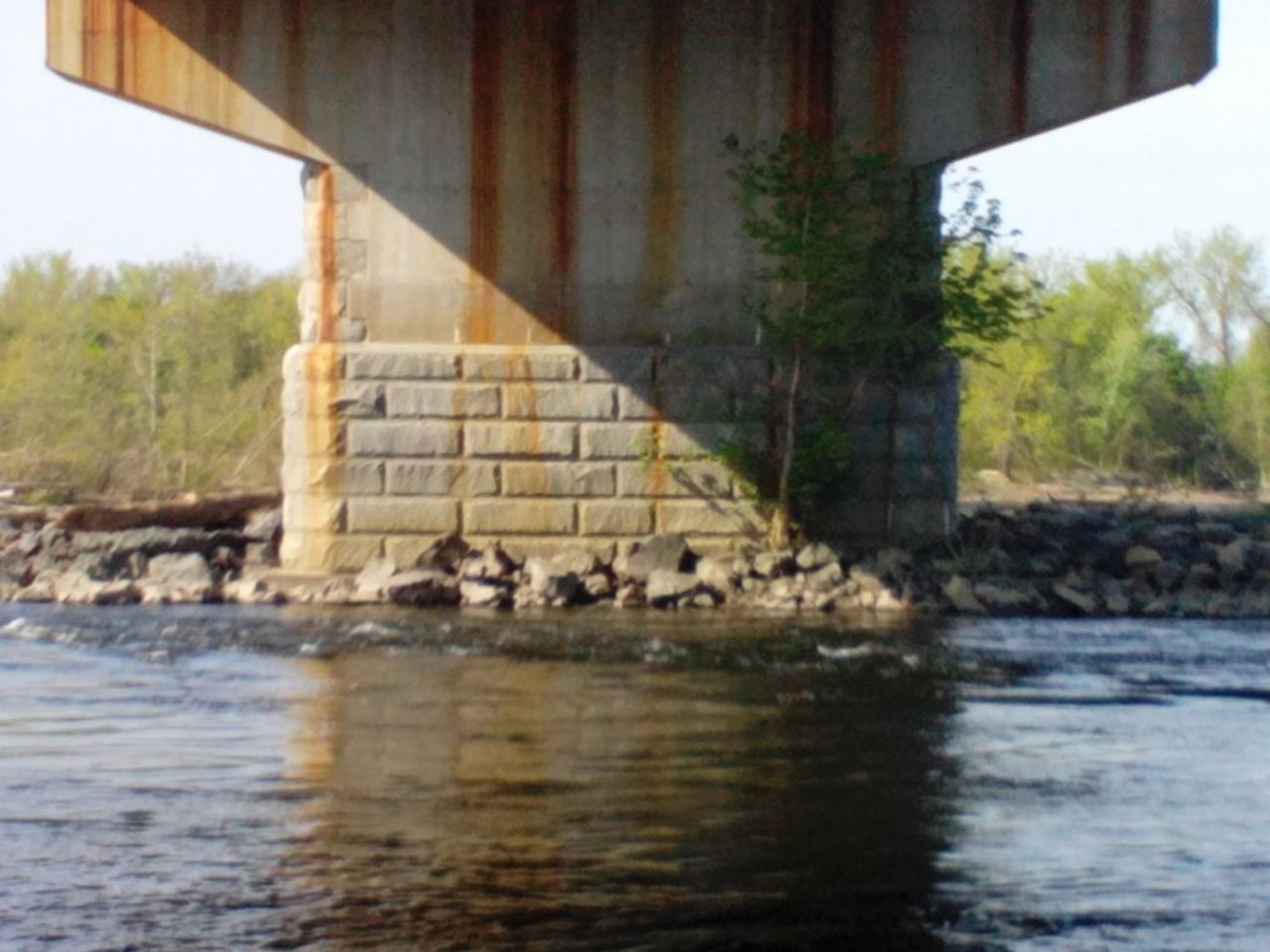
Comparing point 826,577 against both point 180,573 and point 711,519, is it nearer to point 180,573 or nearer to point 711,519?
point 711,519

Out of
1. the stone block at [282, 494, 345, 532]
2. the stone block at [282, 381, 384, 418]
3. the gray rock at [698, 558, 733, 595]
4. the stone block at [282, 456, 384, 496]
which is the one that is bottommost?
the gray rock at [698, 558, 733, 595]

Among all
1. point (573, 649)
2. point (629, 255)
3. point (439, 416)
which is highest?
point (629, 255)

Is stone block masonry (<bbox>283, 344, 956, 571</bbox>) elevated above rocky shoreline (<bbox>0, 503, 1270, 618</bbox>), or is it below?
above

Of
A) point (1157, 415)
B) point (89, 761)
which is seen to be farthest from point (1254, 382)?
point (89, 761)

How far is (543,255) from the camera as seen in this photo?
23141 mm

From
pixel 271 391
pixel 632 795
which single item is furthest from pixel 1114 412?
pixel 632 795

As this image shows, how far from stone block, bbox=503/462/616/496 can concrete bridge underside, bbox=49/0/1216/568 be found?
0.07ft

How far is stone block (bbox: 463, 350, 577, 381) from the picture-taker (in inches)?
906

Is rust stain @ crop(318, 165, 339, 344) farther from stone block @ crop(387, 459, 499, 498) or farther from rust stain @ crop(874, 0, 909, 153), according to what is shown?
rust stain @ crop(874, 0, 909, 153)

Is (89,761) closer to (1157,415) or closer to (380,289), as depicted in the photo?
(380,289)

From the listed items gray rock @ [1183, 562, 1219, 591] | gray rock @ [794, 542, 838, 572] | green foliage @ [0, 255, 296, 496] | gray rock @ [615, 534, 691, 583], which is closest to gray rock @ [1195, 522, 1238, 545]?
gray rock @ [1183, 562, 1219, 591]

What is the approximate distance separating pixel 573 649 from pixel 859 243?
6774 mm

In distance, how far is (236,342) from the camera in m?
44.4

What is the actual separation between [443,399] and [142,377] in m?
18.9
